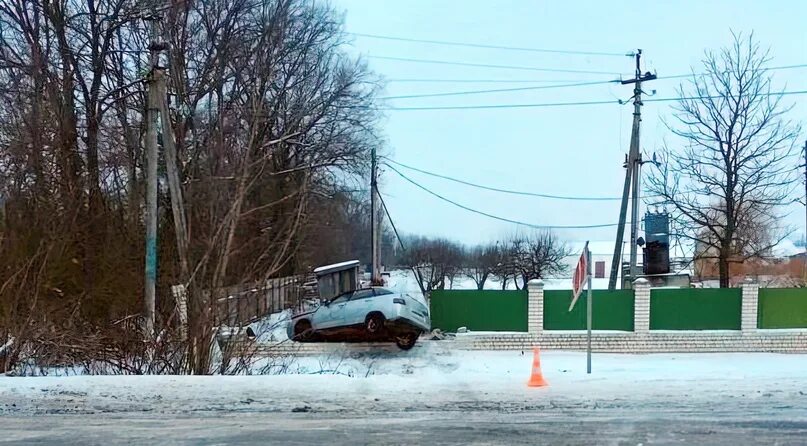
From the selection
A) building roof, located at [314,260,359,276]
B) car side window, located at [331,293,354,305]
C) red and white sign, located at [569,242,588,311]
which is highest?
red and white sign, located at [569,242,588,311]

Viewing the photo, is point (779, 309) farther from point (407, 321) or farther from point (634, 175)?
point (407, 321)

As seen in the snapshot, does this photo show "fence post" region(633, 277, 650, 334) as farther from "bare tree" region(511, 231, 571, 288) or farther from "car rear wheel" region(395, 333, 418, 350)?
"bare tree" region(511, 231, 571, 288)

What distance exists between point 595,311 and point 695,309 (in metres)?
2.86

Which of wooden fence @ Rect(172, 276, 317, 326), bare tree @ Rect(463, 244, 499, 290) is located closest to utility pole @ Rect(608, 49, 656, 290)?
wooden fence @ Rect(172, 276, 317, 326)

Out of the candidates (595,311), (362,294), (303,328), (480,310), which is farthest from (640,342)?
(303,328)

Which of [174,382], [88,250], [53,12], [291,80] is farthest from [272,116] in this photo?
[174,382]

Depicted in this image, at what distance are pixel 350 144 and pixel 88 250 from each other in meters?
18.4

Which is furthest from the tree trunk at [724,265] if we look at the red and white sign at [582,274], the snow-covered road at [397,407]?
the snow-covered road at [397,407]

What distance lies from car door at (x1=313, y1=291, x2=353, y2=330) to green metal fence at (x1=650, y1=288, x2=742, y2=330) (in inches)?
341

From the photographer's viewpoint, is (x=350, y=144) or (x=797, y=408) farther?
(x=350, y=144)

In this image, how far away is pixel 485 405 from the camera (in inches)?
273

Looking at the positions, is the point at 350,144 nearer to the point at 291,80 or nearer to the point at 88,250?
the point at 291,80

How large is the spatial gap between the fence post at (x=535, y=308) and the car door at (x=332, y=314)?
4.97 meters

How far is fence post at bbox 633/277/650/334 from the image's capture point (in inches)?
693
